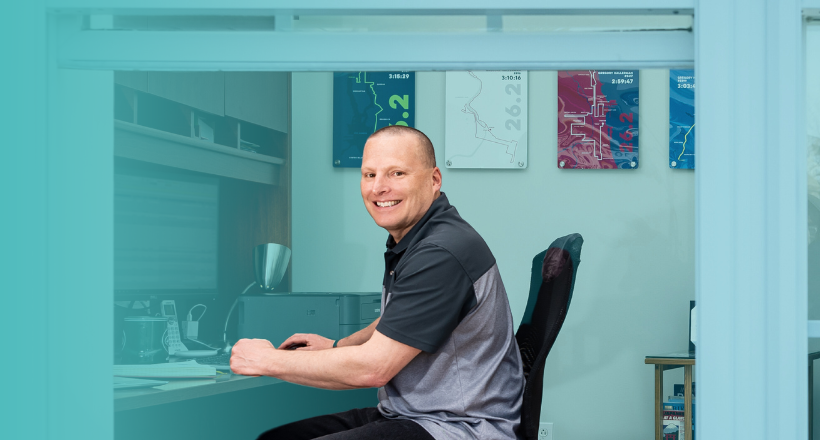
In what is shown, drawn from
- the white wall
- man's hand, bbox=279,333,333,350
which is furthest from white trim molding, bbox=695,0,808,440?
the white wall

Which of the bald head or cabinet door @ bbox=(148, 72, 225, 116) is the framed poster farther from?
the bald head

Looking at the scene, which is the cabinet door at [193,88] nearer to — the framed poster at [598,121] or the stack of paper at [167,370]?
the stack of paper at [167,370]

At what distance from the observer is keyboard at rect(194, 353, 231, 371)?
1.92 m

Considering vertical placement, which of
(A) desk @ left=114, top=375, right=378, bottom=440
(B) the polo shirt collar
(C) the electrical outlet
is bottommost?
(C) the electrical outlet

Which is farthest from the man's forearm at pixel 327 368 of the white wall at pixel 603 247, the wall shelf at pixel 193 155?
the white wall at pixel 603 247

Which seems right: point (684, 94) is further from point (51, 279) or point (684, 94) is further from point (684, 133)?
point (51, 279)

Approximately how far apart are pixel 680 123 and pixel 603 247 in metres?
0.62

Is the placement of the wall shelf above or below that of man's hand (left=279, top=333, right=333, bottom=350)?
above

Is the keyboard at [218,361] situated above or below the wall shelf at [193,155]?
below

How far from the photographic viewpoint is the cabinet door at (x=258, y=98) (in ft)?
8.62

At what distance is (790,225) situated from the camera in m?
0.69

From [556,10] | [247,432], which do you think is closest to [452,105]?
[247,432]

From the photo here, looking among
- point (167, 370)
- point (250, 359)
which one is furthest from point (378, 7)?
point (167, 370)

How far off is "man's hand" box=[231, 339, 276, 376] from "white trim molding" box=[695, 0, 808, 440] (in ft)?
2.46
